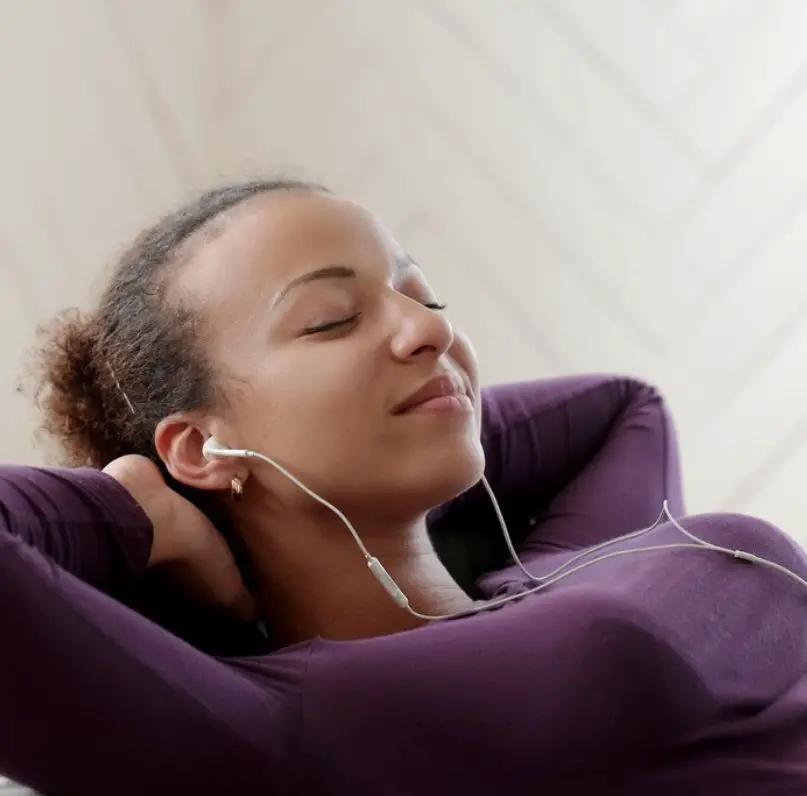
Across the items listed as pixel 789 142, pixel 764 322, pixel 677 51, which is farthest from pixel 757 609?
pixel 677 51

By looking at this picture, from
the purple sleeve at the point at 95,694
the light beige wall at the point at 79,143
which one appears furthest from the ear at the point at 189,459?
the light beige wall at the point at 79,143

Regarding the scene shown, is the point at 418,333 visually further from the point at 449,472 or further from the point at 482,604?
the point at 482,604

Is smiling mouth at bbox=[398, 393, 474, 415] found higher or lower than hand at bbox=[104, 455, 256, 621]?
higher

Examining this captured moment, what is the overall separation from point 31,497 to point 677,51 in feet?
3.98

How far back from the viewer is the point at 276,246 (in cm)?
92

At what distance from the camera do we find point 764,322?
1.44m

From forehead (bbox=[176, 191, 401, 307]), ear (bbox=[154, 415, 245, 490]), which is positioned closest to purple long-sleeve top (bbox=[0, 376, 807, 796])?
ear (bbox=[154, 415, 245, 490])

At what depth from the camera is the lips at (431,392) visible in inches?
34.8

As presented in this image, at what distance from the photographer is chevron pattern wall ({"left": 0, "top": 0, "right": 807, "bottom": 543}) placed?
4.61 ft

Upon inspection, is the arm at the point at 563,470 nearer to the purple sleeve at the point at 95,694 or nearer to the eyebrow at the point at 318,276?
the eyebrow at the point at 318,276

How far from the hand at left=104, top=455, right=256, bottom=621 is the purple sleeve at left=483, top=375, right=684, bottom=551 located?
14.9 inches

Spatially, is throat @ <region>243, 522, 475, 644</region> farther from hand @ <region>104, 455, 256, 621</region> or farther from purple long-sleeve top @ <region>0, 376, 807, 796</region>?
purple long-sleeve top @ <region>0, 376, 807, 796</region>

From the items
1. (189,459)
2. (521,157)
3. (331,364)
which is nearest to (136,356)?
(189,459)

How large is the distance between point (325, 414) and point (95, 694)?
0.33 m
